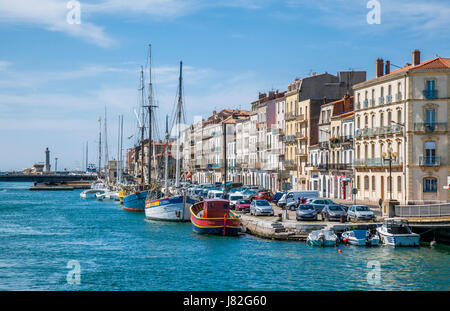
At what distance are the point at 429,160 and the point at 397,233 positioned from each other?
68.0 feet

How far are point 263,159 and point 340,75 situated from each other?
87.7ft

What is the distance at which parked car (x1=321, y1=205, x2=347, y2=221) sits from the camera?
5012cm

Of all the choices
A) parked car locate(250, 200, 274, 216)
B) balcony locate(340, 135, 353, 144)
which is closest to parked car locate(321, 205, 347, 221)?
parked car locate(250, 200, 274, 216)

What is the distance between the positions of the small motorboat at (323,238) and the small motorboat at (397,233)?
3347mm

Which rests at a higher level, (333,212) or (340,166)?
(340,166)

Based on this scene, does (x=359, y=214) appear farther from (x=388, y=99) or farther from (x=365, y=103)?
(x=365, y=103)

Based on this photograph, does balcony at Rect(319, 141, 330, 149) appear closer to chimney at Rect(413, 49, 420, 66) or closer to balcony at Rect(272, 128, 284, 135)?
balcony at Rect(272, 128, 284, 135)

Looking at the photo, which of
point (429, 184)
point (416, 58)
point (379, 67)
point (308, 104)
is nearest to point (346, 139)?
point (379, 67)

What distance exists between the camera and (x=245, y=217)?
57.0 meters

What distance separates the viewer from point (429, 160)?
6200cm

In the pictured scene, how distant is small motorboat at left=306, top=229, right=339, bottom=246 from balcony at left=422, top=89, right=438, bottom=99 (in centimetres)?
2339
